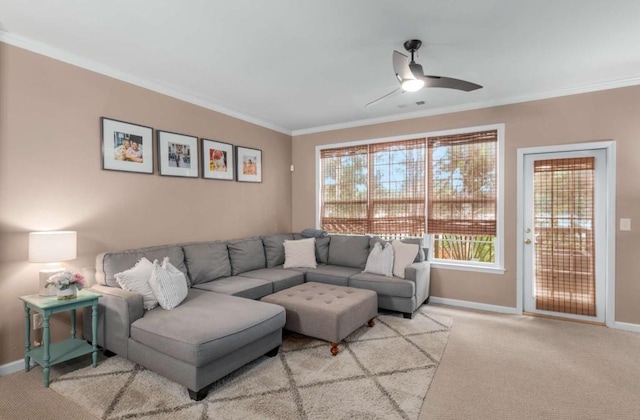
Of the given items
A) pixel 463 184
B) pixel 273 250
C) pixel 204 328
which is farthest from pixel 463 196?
pixel 204 328

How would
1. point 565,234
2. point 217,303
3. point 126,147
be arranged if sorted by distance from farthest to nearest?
1. point 565,234
2. point 126,147
3. point 217,303

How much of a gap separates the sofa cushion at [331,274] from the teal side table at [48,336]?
2.37m

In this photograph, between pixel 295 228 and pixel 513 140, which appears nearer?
pixel 513 140

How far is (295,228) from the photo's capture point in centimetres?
582

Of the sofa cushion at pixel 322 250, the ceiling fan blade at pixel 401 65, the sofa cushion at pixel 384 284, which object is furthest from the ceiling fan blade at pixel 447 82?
the sofa cushion at pixel 322 250

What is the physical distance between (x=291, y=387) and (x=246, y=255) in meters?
2.15

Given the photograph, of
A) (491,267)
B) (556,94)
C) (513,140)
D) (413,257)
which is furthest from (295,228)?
(556,94)

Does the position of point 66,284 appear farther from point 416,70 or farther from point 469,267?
point 469,267

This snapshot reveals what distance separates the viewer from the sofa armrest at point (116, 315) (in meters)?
2.58

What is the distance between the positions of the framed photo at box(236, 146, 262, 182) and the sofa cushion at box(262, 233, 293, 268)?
3.06 ft

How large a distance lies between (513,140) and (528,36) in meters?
1.70

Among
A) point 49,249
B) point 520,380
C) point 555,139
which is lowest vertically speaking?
point 520,380

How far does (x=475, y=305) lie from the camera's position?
431cm

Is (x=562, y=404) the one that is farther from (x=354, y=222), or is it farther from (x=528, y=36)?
(x=354, y=222)
